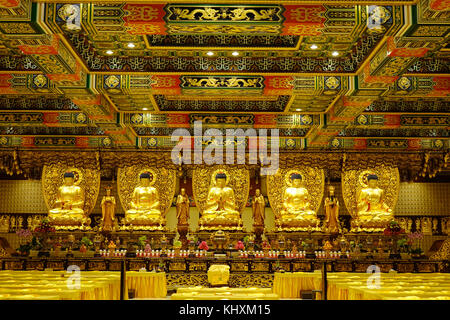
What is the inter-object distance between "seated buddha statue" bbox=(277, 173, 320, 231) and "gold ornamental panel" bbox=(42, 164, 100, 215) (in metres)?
4.85

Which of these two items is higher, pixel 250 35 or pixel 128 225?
pixel 250 35

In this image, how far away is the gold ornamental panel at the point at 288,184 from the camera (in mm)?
13266

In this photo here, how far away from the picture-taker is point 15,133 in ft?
40.5

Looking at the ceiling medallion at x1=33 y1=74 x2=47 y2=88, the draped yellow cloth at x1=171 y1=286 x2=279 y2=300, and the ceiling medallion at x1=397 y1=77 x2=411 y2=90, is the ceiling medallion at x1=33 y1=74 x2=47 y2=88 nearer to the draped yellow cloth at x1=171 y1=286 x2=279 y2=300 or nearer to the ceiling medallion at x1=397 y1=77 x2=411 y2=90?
the draped yellow cloth at x1=171 y1=286 x2=279 y2=300

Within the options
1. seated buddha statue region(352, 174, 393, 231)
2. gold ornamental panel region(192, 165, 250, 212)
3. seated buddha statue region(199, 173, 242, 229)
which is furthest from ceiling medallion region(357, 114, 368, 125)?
seated buddha statue region(199, 173, 242, 229)

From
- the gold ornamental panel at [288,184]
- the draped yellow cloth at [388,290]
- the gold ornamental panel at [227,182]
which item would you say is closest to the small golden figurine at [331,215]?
the gold ornamental panel at [288,184]

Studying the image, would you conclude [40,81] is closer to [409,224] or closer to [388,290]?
[388,290]

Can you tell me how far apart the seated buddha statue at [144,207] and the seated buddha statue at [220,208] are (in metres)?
1.17

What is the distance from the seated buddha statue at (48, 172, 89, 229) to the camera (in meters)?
12.9

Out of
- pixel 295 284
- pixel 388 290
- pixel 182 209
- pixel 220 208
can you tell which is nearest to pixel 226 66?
pixel 295 284

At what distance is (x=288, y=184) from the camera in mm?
13406

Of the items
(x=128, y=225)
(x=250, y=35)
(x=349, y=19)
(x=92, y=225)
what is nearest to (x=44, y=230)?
(x=128, y=225)

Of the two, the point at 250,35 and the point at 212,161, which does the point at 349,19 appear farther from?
the point at 212,161
